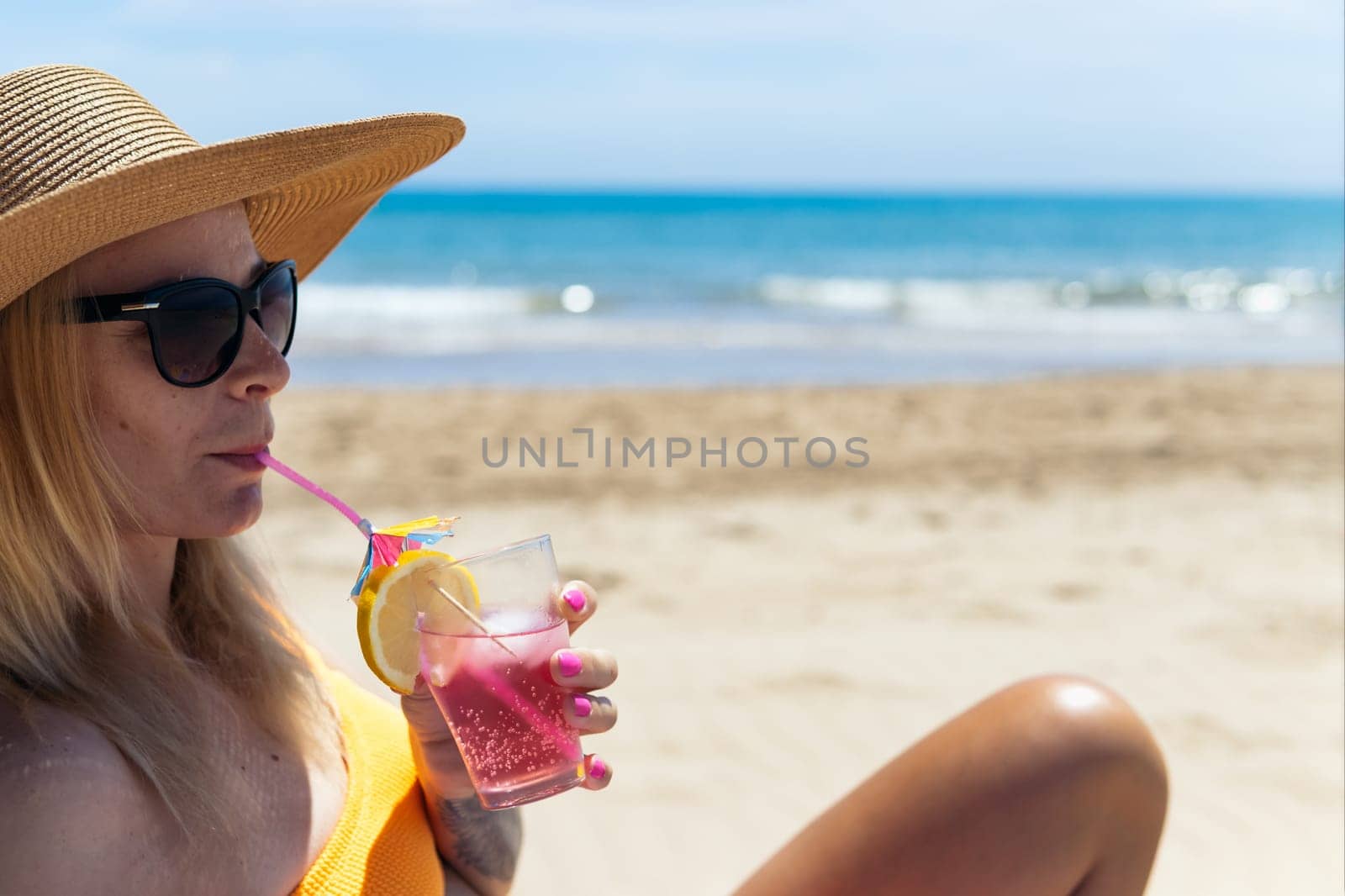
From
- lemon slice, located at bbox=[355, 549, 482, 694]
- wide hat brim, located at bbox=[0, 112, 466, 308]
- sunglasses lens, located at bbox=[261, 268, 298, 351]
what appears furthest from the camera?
sunglasses lens, located at bbox=[261, 268, 298, 351]

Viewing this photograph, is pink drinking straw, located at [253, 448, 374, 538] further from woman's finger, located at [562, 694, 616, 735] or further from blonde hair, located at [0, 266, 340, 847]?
woman's finger, located at [562, 694, 616, 735]

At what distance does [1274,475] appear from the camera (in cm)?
690

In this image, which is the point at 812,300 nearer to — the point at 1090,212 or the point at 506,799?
the point at 506,799

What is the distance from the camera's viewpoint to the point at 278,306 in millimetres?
1814

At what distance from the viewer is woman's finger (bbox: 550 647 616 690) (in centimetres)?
157

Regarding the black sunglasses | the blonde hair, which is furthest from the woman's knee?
the black sunglasses

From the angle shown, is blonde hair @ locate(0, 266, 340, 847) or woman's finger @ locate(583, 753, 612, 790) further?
woman's finger @ locate(583, 753, 612, 790)

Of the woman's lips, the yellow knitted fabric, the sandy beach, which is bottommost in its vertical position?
the sandy beach

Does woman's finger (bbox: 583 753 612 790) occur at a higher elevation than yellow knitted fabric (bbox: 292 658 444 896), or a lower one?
higher

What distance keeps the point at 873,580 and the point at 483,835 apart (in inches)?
141

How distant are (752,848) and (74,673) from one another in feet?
6.87

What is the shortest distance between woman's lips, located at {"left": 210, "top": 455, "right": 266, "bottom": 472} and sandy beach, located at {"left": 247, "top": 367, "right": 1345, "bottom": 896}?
1.61ft

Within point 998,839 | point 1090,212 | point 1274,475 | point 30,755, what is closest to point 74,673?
point 30,755

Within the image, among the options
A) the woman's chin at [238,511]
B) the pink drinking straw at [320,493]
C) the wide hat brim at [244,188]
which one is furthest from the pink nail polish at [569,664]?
the wide hat brim at [244,188]
